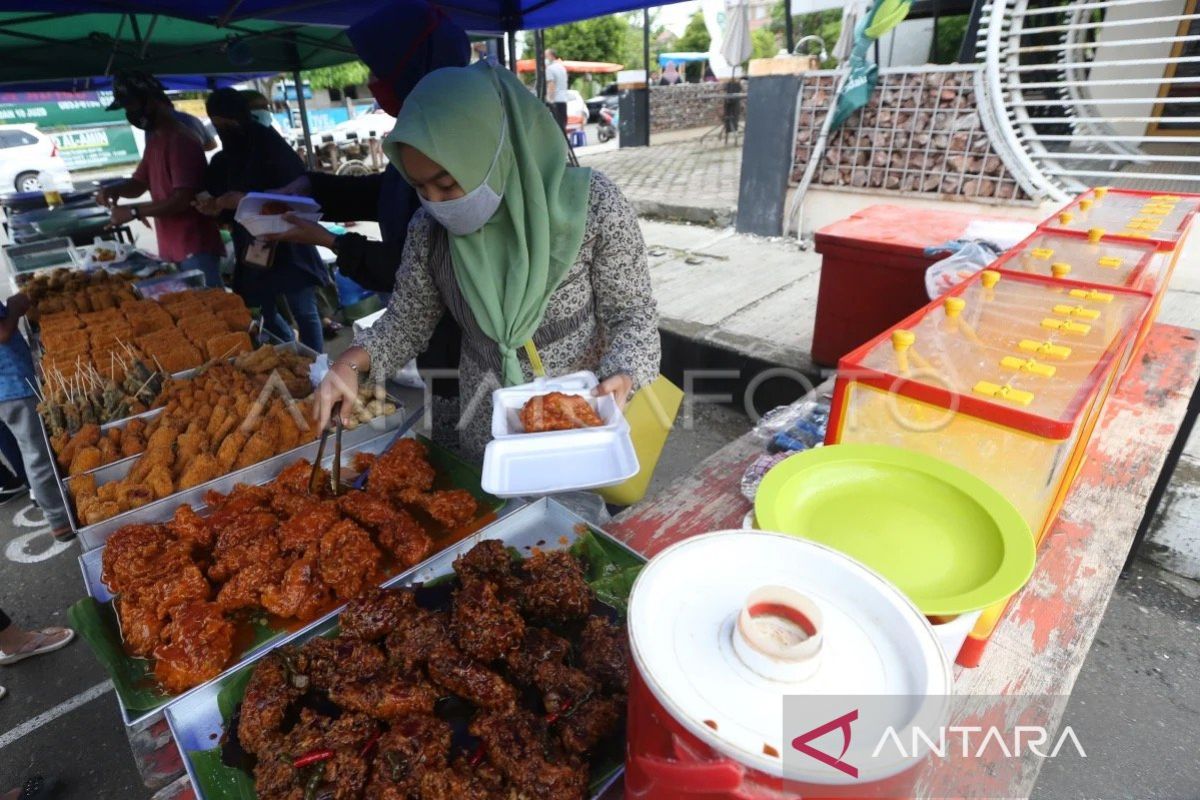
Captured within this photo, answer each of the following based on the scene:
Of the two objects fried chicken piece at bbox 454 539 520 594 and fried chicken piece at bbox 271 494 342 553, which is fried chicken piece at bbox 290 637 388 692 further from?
fried chicken piece at bbox 271 494 342 553

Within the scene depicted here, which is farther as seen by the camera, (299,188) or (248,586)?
(299,188)

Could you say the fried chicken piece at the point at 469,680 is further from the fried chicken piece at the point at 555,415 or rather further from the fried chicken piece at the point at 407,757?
the fried chicken piece at the point at 555,415

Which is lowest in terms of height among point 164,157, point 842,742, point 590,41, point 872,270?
point 872,270

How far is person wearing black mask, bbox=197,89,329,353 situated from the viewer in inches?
155

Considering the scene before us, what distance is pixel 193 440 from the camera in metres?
2.54

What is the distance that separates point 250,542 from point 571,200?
4.66 ft

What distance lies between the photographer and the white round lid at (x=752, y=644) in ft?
2.13

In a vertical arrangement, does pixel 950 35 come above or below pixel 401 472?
above

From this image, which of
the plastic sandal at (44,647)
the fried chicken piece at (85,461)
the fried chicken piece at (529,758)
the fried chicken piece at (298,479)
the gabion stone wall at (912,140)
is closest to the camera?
the fried chicken piece at (529,758)

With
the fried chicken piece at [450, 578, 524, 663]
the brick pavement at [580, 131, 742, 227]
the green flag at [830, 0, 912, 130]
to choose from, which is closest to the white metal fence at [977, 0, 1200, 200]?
the green flag at [830, 0, 912, 130]

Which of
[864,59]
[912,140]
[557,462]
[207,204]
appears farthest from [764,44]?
[557,462]

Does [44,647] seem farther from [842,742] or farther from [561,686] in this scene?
[842,742]

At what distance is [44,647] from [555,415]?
3049 millimetres

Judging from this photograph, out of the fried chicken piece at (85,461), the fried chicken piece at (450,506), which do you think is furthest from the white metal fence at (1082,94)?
the fried chicken piece at (85,461)
